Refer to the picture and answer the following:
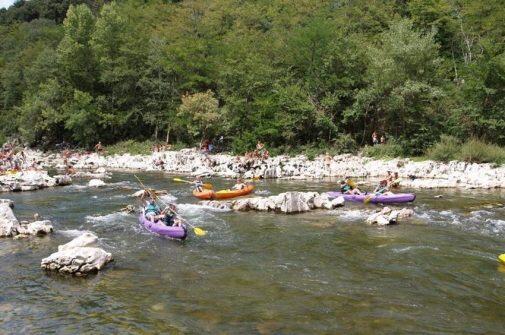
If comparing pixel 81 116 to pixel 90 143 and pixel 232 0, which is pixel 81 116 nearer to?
pixel 90 143

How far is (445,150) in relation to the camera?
79.9 feet

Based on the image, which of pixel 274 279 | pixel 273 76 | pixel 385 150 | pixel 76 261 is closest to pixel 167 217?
pixel 76 261

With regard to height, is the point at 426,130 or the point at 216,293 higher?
the point at 426,130

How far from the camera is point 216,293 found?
900cm

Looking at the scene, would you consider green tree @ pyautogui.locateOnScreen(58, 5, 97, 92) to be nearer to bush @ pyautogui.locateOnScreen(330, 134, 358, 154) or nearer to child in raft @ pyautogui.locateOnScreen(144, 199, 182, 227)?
bush @ pyautogui.locateOnScreen(330, 134, 358, 154)

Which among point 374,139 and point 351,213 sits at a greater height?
point 374,139

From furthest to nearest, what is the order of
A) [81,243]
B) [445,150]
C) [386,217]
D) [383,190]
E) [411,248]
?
[445,150]
[383,190]
[386,217]
[411,248]
[81,243]

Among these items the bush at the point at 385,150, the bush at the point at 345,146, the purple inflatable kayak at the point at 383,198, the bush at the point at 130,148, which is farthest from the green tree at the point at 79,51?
the purple inflatable kayak at the point at 383,198

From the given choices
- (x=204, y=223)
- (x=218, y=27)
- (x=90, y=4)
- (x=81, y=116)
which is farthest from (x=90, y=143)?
(x=90, y=4)

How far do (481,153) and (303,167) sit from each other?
9.82 m

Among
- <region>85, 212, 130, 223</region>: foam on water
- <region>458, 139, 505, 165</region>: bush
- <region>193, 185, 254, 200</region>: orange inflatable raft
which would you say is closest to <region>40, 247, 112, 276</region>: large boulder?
<region>85, 212, 130, 223</region>: foam on water

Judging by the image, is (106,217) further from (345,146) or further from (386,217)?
(345,146)

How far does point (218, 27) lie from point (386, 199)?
116 ft

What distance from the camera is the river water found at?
773cm
